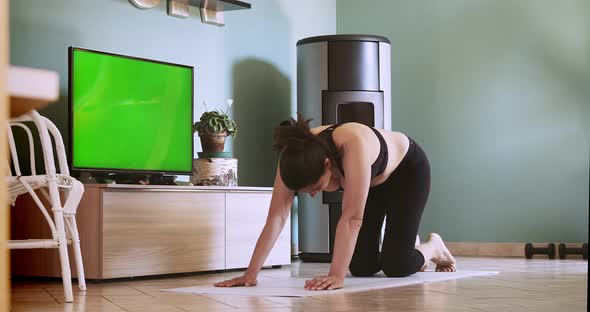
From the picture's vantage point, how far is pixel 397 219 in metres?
3.49

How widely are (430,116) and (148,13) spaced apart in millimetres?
2218

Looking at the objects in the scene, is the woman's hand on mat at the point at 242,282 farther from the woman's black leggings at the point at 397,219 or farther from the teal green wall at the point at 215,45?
the teal green wall at the point at 215,45

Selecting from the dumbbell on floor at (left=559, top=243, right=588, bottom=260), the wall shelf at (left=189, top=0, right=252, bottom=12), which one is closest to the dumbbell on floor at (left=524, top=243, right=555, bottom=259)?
the dumbbell on floor at (left=559, top=243, right=588, bottom=260)

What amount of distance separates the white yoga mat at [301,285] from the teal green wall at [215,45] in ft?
4.43

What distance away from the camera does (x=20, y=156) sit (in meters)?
3.89

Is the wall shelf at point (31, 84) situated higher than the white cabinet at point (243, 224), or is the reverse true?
the wall shelf at point (31, 84)

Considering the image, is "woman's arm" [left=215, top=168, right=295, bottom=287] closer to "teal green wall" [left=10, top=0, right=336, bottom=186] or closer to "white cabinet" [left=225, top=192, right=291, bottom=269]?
"white cabinet" [left=225, top=192, right=291, bottom=269]

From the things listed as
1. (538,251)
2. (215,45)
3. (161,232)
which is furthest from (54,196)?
(538,251)

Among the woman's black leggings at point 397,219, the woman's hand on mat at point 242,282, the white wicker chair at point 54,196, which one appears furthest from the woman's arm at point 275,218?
the white wicker chair at point 54,196

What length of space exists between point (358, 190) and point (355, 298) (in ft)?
1.18

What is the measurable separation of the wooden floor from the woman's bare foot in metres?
0.27

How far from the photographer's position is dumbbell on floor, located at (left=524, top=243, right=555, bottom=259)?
5.34 m

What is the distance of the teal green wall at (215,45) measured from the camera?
158 inches

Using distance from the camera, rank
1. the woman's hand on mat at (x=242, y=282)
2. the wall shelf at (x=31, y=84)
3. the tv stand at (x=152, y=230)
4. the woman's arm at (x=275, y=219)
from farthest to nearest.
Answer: the tv stand at (x=152, y=230)
the woman's hand on mat at (x=242, y=282)
the woman's arm at (x=275, y=219)
the wall shelf at (x=31, y=84)
